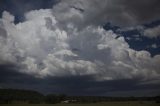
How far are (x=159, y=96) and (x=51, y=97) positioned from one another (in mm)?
76240

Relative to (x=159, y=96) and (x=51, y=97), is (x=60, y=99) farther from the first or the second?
(x=159, y=96)

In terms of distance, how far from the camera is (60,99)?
19462 centimetres

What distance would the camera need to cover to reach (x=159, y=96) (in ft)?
591

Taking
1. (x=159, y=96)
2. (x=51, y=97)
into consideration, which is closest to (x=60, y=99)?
(x=51, y=97)

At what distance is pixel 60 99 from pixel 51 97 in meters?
10.3

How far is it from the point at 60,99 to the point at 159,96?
71.7 meters

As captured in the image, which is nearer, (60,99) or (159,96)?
(159,96)

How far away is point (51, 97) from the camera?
187 m
